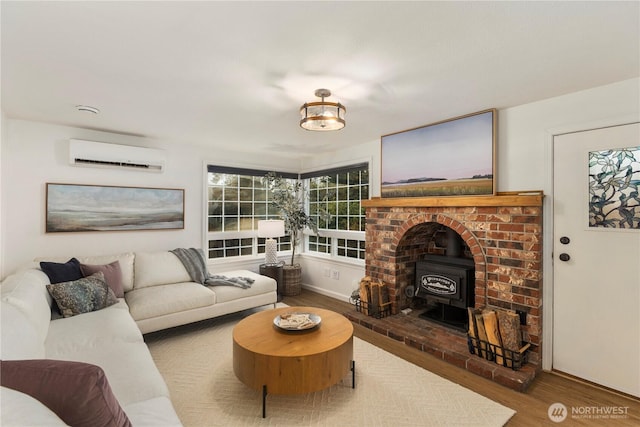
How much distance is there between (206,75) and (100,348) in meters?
1.96

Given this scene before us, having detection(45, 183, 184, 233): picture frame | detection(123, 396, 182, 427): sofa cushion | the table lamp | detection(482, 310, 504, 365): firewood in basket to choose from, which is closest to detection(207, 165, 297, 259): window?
the table lamp

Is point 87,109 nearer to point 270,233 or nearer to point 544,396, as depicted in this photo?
point 270,233

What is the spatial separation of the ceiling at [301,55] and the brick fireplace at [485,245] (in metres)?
0.93

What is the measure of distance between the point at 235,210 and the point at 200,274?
4.62ft

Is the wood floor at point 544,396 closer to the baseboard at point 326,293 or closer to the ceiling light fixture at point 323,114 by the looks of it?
the baseboard at point 326,293

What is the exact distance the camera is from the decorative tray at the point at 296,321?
2.30 metres

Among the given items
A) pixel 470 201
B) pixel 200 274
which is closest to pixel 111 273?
pixel 200 274

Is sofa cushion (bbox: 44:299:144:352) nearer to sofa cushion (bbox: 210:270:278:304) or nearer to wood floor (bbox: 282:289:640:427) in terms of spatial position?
sofa cushion (bbox: 210:270:278:304)

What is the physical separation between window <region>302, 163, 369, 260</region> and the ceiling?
1.61m

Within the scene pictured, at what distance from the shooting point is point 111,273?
308 centimetres

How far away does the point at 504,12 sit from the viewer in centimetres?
144

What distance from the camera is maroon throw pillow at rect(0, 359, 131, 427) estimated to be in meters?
0.95

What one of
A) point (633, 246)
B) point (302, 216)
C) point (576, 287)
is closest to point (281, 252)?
point (302, 216)

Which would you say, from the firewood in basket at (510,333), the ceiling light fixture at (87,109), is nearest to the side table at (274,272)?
the ceiling light fixture at (87,109)
